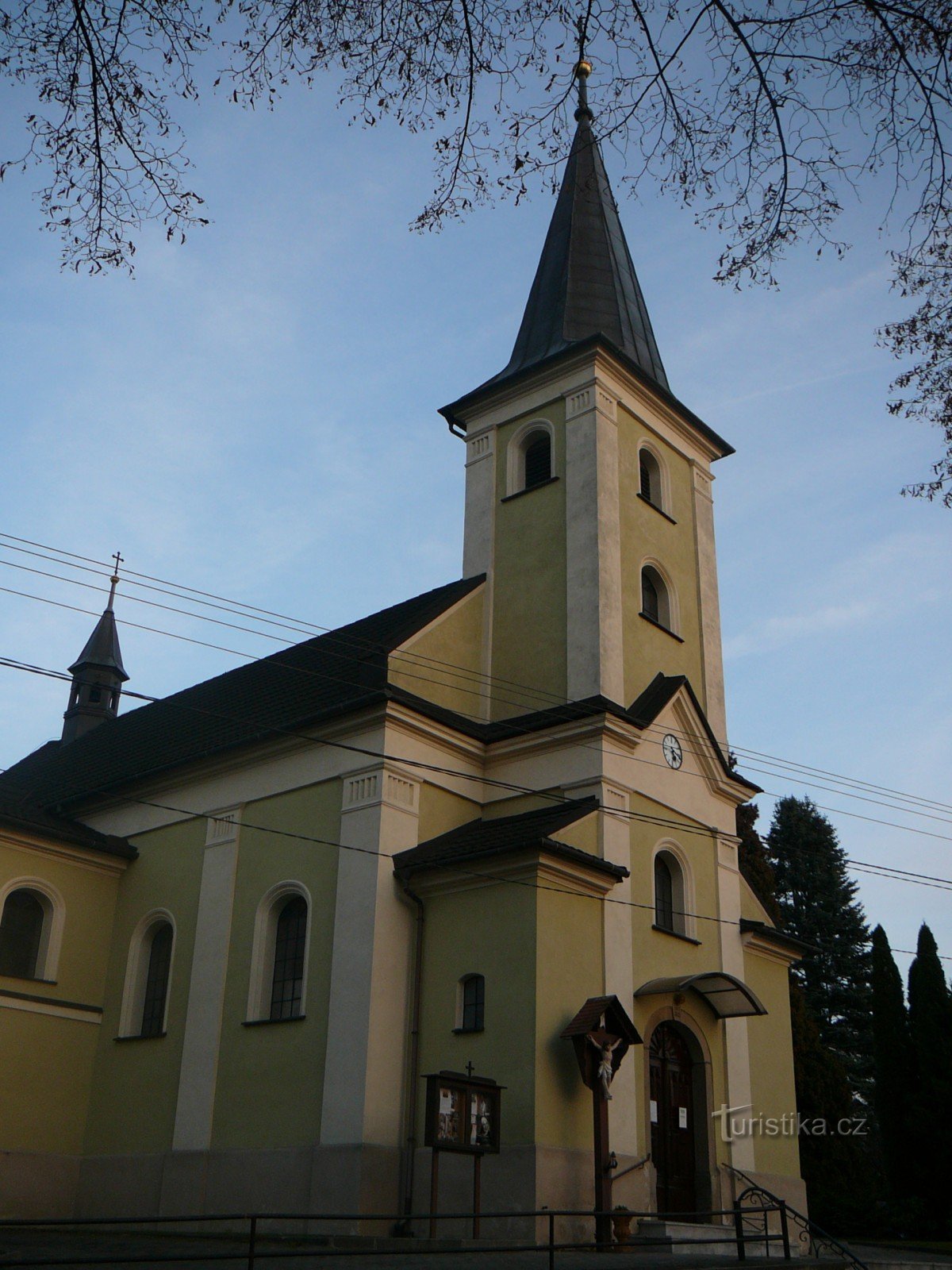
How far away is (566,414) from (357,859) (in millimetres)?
9888

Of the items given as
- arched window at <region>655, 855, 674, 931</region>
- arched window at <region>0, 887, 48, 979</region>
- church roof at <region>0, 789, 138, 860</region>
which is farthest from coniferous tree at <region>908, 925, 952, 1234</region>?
arched window at <region>0, 887, 48, 979</region>

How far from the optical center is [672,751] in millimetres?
21250

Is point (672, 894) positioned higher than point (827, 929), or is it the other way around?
point (827, 929)

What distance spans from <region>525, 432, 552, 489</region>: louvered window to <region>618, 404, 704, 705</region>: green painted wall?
143 cm

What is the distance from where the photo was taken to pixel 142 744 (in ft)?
87.5

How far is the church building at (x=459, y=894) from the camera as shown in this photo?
55.8ft

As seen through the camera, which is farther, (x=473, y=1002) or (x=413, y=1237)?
(x=473, y=1002)

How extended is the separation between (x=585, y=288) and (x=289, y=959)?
51.3 ft

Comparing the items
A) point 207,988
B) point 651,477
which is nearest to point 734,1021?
point 207,988

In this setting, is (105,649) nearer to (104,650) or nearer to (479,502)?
(104,650)

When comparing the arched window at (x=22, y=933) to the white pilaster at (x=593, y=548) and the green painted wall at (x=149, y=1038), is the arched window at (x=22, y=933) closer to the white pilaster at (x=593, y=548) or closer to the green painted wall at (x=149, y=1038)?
the green painted wall at (x=149, y=1038)

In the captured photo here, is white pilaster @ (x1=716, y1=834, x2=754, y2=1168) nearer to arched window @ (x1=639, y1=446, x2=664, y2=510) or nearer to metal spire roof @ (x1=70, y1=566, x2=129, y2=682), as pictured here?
arched window @ (x1=639, y1=446, x2=664, y2=510)

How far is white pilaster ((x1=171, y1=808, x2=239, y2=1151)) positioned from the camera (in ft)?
62.7

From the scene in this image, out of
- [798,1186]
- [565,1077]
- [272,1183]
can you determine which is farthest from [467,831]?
[798,1186]
